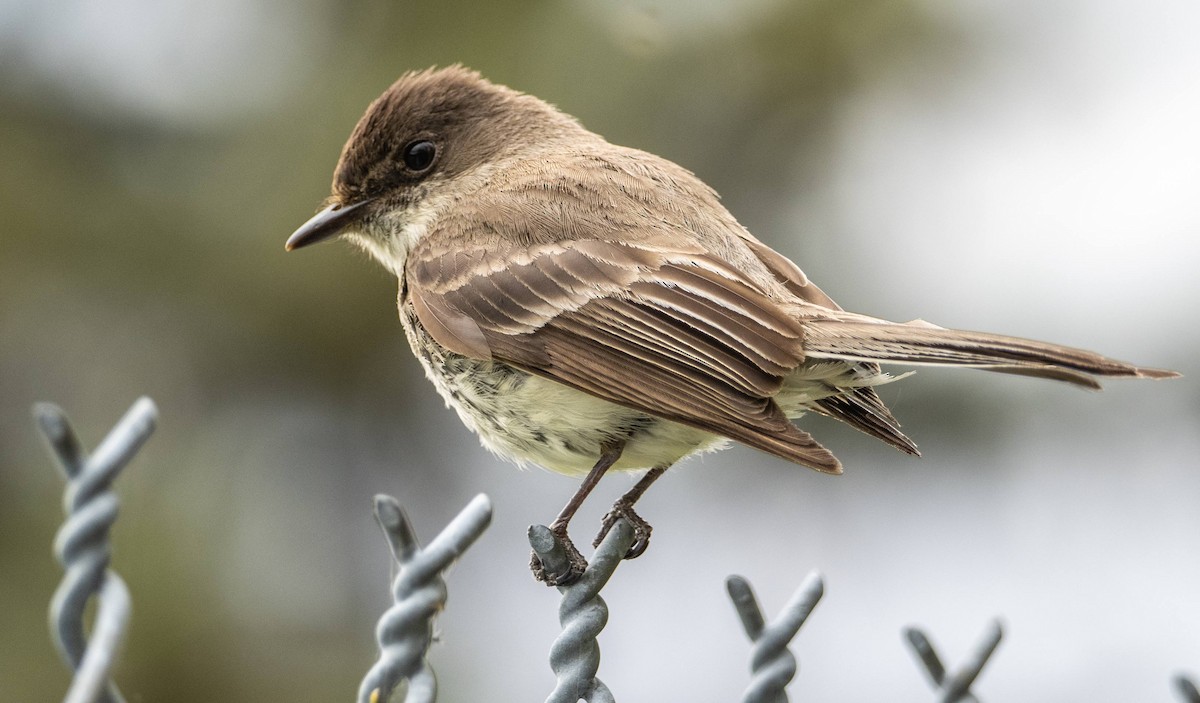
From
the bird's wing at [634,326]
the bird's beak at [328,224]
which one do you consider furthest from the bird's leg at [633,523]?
the bird's beak at [328,224]

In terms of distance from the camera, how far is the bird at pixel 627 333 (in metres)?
2.52

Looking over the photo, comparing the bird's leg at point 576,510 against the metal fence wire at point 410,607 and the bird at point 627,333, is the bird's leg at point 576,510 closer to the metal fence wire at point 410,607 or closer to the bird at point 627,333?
the bird at point 627,333

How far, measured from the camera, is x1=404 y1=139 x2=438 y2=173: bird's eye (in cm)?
371

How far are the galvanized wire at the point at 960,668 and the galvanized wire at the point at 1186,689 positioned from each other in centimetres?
24

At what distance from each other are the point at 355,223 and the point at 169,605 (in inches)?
75.1

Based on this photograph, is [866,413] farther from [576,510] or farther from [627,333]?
[576,510]

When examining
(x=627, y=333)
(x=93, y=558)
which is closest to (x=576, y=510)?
(x=627, y=333)

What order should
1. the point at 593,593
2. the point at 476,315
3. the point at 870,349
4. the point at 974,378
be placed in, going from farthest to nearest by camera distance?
the point at 974,378 < the point at 476,315 < the point at 870,349 < the point at 593,593

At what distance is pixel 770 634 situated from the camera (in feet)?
5.32

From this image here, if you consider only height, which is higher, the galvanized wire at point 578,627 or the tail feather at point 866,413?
the tail feather at point 866,413

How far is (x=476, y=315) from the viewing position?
299cm

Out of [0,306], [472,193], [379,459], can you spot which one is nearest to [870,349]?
[472,193]

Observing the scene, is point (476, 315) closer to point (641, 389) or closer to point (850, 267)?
point (641, 389)

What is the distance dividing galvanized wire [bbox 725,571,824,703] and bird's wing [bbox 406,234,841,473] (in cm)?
67
